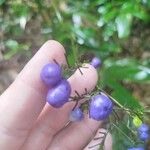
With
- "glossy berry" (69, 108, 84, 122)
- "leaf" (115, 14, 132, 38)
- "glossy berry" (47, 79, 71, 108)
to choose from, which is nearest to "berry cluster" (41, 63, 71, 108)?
"glossy berry" (47, 79, 71, 108)

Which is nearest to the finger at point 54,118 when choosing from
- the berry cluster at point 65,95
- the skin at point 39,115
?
the skin at point 39,115

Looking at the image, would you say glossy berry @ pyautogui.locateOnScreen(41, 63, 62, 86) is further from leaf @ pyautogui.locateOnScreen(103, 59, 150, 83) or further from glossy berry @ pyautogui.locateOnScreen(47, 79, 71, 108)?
leaf @ pyautogui.locateOnScreen(103, 59, 150, 83)

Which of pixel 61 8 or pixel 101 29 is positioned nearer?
pixel 101 29

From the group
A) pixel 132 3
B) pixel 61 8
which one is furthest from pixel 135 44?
pixel 132 3

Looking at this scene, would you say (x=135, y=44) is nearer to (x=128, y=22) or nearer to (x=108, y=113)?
(x=128, y=22)

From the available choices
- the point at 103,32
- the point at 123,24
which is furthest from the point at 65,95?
the point at 103,32

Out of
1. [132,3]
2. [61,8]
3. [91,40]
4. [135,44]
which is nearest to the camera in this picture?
[132,3]

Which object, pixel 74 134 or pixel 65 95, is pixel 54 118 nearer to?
Answer: pixel 74 134
